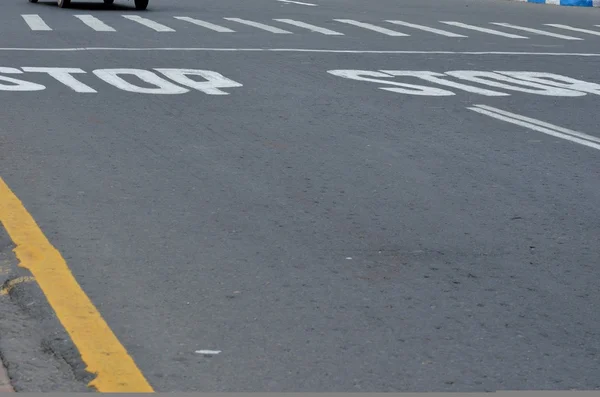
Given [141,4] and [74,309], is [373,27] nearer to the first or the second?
[141,4]

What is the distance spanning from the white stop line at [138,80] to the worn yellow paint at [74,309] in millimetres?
5184

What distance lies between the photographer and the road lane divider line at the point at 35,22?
18983 mm

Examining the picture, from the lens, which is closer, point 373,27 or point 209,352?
point 209,352

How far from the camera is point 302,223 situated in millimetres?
Result: 6676

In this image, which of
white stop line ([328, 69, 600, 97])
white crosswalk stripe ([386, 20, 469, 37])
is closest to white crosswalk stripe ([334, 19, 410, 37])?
white crosswalk stripe ([386, 20, 469, 37])

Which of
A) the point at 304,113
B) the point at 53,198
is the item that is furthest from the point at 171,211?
the point at 304,113

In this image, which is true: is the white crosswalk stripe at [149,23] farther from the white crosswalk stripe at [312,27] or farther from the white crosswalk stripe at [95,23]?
the white crosswalk stripe at [312,27]

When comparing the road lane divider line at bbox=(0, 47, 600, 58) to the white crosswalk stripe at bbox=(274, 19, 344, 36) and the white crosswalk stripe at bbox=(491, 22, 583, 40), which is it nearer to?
the white crosswalk stripe at bbox=(491, 22, 583, 40)

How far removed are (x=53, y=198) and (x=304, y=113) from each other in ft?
12.9

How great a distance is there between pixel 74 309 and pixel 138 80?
26.2ft

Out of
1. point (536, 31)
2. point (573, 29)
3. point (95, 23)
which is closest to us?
point (95, 23)

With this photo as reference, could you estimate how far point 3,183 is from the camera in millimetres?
7527

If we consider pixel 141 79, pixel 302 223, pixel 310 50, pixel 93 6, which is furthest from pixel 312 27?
pixel 302 223

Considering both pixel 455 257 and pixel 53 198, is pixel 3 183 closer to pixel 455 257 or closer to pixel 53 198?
pixel 53 198
